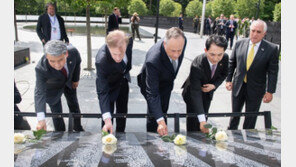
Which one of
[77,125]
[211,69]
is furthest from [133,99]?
[211,69]

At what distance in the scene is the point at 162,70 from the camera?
8.20ft

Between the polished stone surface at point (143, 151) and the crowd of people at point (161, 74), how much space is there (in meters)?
0.26

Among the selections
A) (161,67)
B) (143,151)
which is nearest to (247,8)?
(161,67)

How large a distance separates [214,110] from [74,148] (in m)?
3.58

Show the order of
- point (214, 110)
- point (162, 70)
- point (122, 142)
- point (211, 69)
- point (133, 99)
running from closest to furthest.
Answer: point (122, 142)
point (162, 70)
point (211, 69)
point (214, 110)
point (133, 99)

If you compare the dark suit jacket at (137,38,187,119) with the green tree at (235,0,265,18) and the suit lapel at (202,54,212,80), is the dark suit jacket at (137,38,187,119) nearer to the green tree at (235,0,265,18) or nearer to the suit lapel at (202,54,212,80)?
the suit lapel at (202,54,212,80)

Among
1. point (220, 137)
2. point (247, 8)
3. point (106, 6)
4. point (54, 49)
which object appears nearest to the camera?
point (220, 137)

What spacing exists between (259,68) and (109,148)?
7.39ft

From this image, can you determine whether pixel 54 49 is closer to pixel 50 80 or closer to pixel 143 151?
pixel 50 80

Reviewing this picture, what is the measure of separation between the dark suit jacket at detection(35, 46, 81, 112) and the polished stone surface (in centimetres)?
48

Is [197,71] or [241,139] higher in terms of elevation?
[197,71]

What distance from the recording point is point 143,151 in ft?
5.78

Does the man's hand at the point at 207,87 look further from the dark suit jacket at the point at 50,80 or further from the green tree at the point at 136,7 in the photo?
the green tree at the point at 136,7

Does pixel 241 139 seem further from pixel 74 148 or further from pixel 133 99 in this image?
pixel 133 99
